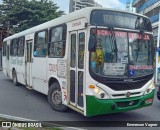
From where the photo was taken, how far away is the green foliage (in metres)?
31.5

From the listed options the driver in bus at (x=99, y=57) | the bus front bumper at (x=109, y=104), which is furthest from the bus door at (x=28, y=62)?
the bus front bumper at (x=109, y=104)

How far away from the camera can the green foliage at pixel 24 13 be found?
31.5m

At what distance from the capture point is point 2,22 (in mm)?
33000

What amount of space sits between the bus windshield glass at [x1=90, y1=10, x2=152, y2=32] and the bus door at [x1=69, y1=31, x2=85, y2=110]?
1.71 feet

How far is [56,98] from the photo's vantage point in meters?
8.65

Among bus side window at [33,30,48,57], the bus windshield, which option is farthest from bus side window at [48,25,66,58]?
the bus windshield

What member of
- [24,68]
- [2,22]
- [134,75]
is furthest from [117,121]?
[2,22]

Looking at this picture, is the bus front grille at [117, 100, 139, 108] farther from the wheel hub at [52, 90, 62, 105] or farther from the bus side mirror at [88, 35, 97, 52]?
the wheel hub at [52, 90, 62, 105]

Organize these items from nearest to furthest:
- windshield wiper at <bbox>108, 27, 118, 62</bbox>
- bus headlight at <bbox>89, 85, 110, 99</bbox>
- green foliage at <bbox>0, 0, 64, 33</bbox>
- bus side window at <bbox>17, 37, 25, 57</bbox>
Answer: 1. bus headlight at <bbox>89, 85, 110, 99</bbox>
2. windshield wiper at <bbox>108, 27, 118, 62</bbox>
3. bus side window at <bbox>17, 37, 25, 57</bbox>
4. green foliage at <bbox>0, 0, 64, 33</bbox>

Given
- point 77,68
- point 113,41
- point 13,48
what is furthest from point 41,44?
point 13,48

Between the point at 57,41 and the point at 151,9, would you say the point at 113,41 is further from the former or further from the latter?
the point at 151,9

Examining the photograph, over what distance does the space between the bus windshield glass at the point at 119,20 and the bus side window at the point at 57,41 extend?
4.99 feet

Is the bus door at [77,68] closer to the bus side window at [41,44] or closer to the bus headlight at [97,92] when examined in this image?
the bus headlight at [97,92]

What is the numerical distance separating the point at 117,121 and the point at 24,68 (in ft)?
19.4
